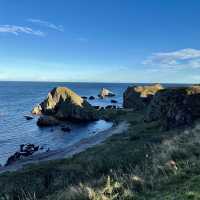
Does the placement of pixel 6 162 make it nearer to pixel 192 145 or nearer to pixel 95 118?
pixel 192 145

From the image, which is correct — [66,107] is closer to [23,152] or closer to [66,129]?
[66,129]

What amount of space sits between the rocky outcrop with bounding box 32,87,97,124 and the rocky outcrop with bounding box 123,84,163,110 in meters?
15.8

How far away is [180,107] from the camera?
4359 cm

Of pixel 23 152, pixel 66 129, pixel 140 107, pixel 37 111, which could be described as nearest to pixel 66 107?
pixel 37 111

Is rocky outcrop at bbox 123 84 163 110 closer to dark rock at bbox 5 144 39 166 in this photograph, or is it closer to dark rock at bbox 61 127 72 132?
dark rock at bbox 61 127 72 132

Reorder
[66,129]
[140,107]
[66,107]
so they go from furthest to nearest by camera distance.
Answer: [140,107], [66,107], [66,129]

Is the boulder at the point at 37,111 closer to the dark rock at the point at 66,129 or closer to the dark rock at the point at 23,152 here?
the dark rock at the point at 66,129

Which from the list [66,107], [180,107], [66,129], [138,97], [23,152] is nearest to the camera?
[180,107]

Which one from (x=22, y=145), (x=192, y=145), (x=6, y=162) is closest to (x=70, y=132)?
(x=22, y=145)

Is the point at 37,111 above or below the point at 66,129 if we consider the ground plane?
above

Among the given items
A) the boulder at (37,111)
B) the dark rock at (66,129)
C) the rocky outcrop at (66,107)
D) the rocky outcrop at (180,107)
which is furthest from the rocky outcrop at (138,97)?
the rocky outcrop at (180,107)

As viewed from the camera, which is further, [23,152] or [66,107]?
[66,107]

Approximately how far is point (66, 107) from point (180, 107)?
168ft

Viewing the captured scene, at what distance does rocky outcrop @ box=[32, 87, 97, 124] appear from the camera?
87.4 metres
